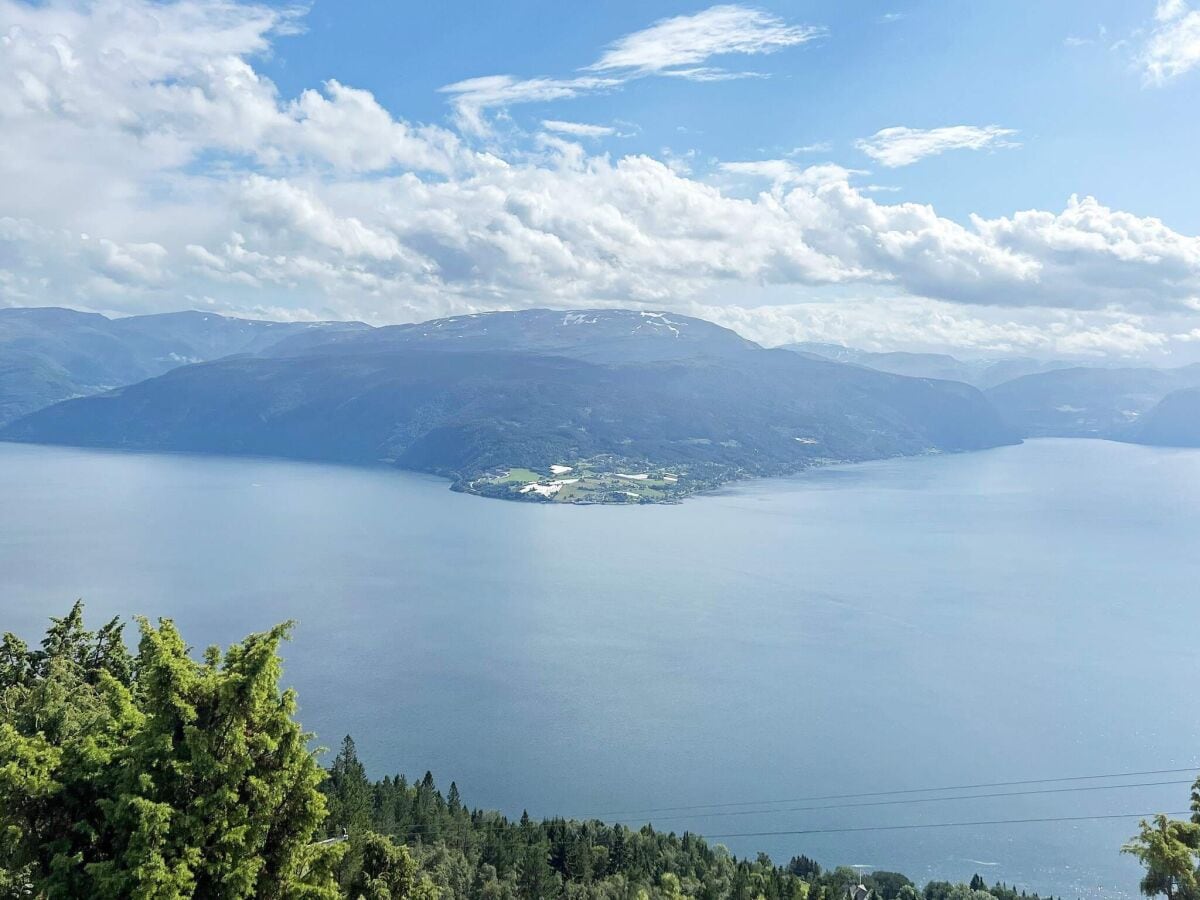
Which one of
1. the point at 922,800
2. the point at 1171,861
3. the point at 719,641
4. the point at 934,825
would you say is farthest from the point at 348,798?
the point at 719,641

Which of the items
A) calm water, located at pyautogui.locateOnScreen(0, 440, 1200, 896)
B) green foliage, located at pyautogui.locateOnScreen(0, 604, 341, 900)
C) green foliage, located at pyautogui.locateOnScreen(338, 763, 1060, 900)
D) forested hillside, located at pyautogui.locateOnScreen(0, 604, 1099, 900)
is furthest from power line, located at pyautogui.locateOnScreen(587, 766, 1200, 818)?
green foliage, located at pyautogui.locateOnScreen(0, 604, 341, 900)

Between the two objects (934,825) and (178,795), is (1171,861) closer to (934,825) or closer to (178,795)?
(178,795)

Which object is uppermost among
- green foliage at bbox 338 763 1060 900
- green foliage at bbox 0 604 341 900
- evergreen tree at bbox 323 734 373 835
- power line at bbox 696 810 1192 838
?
Result: green foliage at bbox 0 604 341 900

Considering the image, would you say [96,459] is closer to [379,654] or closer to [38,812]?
[379,654]

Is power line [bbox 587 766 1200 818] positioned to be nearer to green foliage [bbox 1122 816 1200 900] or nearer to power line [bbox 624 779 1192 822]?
power line [bbox 624 779 1192 822]

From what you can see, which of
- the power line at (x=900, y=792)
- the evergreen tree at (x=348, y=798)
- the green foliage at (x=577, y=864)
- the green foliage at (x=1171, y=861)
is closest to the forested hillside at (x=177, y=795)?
the evergreen tree at (x=348, y=798)

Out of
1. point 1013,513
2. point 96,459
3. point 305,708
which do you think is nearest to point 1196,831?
point 305,708
